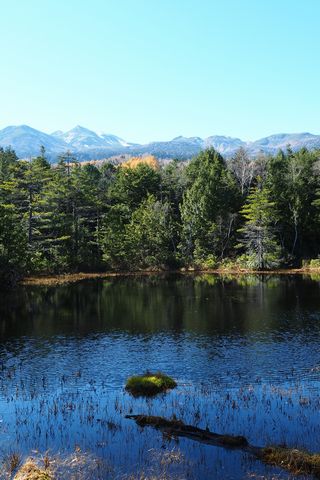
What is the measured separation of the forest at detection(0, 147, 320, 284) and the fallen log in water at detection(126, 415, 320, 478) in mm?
64874

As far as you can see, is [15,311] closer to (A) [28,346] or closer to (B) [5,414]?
(A) [28,346]

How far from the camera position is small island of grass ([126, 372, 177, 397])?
92.8 ft

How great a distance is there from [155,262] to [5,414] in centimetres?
7270

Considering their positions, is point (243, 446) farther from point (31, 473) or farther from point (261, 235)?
point (261, 235)

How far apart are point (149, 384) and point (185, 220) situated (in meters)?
71.8

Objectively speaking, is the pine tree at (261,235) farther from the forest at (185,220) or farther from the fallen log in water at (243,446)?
the fallen log in water at (243,446)

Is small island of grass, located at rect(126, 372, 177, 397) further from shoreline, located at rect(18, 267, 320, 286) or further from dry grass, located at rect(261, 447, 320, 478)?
shoreline, located at rect(18, 267, 320, 286)

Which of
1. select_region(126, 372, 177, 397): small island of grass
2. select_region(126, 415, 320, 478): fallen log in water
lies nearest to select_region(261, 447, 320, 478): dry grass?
select_region(126, 415, 320, 478): fallen log in water

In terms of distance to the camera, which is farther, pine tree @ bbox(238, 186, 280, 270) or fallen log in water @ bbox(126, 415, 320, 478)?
pine tree @ bbox(238, 186, 280, 270)

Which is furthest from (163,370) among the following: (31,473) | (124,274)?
(124,274)

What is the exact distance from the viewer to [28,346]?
38.7 m

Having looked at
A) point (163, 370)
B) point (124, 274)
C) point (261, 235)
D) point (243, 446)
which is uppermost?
point (261, 235)

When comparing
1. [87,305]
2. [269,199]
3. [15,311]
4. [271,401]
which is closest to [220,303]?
[87,305]

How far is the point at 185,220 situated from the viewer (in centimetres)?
9900
